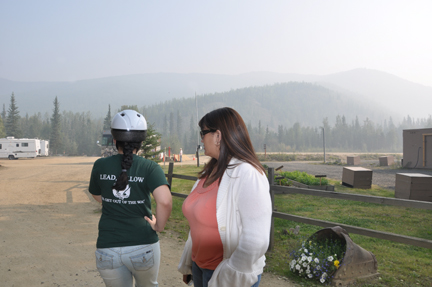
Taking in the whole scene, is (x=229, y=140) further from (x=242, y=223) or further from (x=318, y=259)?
(x=318, y=259)

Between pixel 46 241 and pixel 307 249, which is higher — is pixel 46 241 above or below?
below

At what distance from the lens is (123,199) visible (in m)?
2.33

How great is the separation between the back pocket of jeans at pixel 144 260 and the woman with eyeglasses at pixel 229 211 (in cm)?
33

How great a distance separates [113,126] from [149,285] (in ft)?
4.02

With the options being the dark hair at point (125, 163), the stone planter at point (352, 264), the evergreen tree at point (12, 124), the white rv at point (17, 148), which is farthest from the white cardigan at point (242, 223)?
the evergreen tree at point (12, 124)

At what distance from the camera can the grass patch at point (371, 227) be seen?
5.22m

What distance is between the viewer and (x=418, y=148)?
2556cm

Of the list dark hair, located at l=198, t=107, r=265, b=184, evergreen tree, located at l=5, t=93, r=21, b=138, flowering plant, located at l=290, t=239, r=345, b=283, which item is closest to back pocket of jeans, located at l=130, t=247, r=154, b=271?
dark hair, located at l=198, t=107, r=265, b=184

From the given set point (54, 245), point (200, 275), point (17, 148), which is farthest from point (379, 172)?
point (17, 148)

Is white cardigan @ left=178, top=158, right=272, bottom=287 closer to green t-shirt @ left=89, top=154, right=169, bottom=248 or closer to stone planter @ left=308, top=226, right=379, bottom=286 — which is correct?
green t-shirt @ left=89, top=154, right=169, bottom=248

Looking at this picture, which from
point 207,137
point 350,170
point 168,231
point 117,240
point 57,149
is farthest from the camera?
point 57,149

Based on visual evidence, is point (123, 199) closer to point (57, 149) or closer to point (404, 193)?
point (404, 193)

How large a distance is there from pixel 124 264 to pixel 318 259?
3.40m

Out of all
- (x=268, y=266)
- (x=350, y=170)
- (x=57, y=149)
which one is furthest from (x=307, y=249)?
(x=57, y=149)
